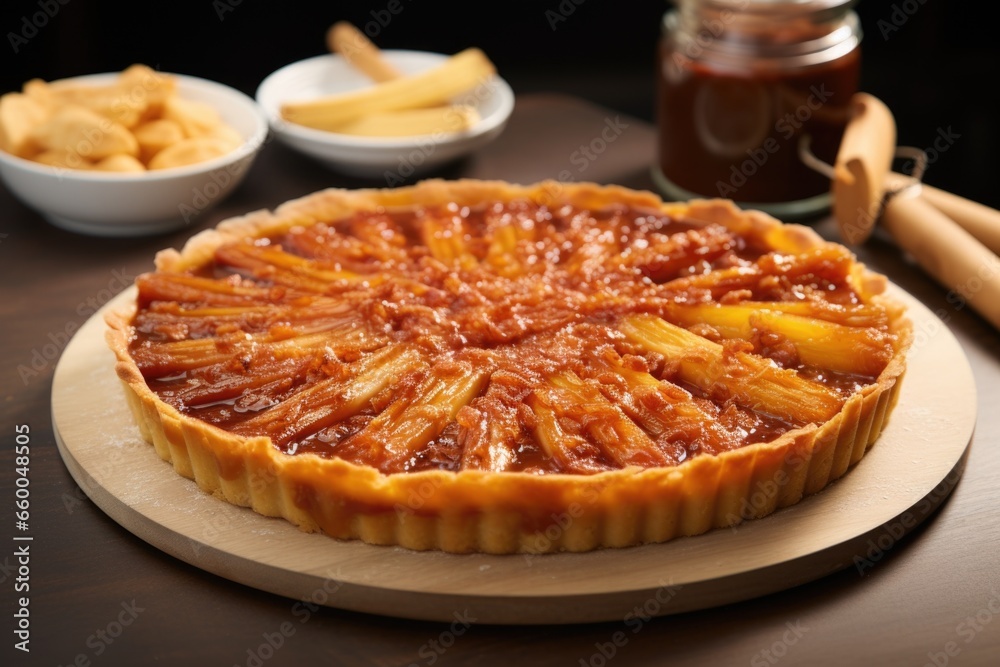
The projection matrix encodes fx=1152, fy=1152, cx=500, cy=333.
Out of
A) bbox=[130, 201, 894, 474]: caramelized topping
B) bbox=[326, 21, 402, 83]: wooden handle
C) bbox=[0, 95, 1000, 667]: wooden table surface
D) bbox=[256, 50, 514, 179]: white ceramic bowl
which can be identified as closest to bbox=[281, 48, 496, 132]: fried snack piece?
bbox=[256, 50, 514, 179]: white ceramic bowl

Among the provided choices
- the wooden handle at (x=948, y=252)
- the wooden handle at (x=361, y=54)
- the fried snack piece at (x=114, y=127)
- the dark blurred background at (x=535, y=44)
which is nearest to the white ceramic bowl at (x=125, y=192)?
the fried snack piece at (x=114, y=127)

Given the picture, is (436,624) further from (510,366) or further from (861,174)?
(861,174)

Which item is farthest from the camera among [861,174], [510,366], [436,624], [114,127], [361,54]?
[361,54]

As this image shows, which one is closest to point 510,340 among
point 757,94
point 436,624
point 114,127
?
point 436,624

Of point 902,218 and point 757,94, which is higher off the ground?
point 757,94

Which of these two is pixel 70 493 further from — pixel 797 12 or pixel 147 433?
pixel 797 12

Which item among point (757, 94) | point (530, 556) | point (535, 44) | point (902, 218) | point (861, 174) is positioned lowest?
point (535, 44)

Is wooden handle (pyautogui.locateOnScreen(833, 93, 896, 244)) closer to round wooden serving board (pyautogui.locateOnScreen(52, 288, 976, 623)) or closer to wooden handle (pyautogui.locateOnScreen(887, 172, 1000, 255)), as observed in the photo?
wooden handle (pyautogui.locateOnScreen(887, 172, 1000, 255))
